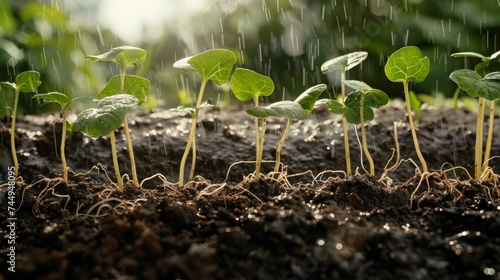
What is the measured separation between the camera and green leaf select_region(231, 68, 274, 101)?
1.48 m

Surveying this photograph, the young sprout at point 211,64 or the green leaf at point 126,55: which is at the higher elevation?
the green leaf at point 126,55

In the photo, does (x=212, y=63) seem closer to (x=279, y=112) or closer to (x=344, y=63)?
(x=279, y=112)

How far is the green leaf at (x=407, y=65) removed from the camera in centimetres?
149

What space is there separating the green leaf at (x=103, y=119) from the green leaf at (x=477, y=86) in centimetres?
89

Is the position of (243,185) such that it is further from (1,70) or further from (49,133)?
(1,70)

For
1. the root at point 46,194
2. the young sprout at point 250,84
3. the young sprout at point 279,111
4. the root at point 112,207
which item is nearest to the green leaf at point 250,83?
the young sprout at point 250,84

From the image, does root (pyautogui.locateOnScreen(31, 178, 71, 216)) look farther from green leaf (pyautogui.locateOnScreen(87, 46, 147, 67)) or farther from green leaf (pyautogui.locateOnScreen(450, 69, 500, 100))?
green leaf (pyautogui.locateOnScreen(450, 69, 500, 100))

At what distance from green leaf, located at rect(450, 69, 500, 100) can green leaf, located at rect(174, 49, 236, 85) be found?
2.09ft

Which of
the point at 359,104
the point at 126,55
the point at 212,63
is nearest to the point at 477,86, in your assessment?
the point at 359,104

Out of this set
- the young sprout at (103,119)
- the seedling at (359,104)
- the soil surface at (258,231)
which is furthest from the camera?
the seedling at (359,104)

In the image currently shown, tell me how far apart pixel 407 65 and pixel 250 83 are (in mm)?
468

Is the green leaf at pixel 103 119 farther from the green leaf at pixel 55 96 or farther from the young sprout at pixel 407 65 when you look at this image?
the young sprout at pixel 407 65

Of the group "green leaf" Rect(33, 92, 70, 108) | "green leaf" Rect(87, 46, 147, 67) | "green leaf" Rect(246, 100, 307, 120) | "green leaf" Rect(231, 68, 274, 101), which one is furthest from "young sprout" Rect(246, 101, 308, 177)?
"green leaf" Rect(33, 92, 70, 108)

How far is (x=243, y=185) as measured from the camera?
1555 mm
